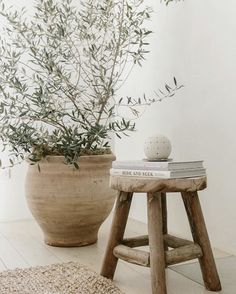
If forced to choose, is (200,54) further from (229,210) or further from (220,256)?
(220,256)

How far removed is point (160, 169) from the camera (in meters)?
1.50

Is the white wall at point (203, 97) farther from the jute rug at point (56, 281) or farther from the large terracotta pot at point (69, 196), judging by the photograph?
the jute rug at point (56, 281)

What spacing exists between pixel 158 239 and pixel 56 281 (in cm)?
47

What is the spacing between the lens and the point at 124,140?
3.11 metres

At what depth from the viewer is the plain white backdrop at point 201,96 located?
204 cm

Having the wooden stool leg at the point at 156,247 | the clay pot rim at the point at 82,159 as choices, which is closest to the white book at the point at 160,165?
the wooden stool leg at the point at 156,247

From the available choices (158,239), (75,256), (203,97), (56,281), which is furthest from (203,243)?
(203,97)

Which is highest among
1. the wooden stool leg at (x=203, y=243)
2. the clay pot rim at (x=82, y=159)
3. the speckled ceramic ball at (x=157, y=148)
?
the speckled ceramic ball at (x=157, y=148)

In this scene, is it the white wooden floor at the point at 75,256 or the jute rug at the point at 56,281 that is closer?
the jute rug at the point at 56,281

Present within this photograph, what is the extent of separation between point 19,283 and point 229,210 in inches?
Result: 42.3

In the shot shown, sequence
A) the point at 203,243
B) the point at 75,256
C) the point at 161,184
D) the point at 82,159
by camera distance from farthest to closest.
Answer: the point at 82,159 → the point at 75,256 → the point at 203,243 → the point at 161,184

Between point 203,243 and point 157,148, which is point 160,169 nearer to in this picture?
point 157,148

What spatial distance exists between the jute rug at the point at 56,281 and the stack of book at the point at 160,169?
445 mm

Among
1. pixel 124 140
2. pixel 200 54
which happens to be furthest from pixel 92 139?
pixel 124 140
